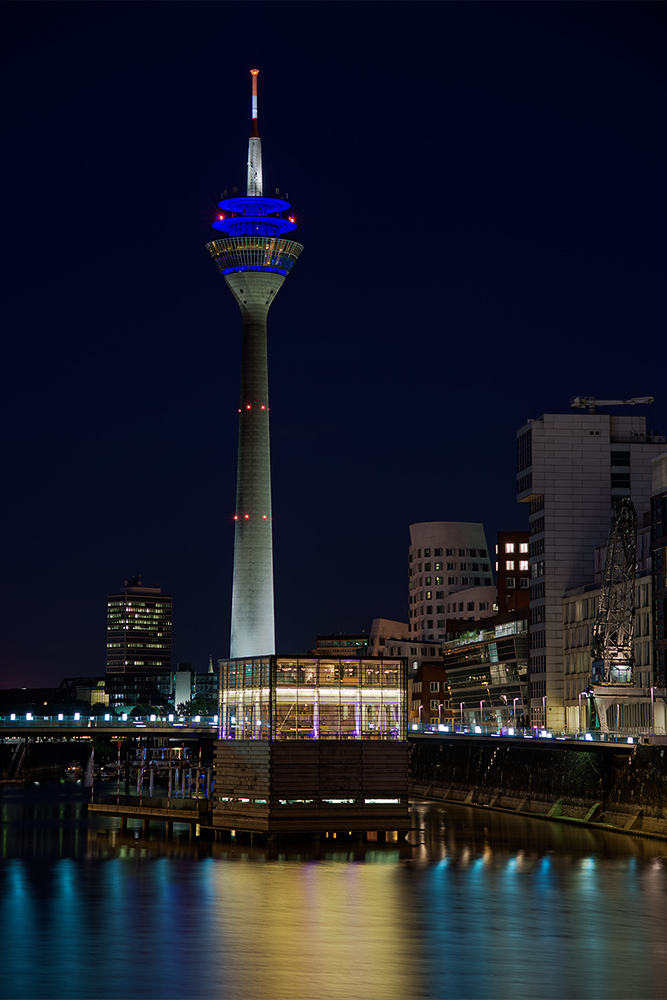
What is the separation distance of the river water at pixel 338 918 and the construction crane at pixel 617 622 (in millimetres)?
51454

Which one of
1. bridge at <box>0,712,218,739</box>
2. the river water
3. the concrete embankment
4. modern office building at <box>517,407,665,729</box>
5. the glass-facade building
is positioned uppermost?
modern office building at <box>517,407,665,729</box>

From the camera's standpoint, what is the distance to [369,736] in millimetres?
92500

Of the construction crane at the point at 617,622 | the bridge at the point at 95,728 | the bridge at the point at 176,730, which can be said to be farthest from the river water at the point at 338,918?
the bridge at the point at 95,728

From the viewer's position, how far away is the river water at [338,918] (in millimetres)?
49406

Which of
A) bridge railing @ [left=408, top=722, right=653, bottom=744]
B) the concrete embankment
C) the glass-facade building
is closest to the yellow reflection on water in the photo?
the glass-facade building

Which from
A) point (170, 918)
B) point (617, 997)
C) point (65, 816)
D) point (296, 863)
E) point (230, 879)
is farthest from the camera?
point (65, 816)

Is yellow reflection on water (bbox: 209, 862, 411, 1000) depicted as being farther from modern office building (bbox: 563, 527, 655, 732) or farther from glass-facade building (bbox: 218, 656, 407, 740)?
modern office building (bbox: 563, 527, 655, 732)

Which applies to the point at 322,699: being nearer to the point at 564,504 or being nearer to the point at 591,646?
the point at 591,646

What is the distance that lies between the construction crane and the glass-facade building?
198 ft

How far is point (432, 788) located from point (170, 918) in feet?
311

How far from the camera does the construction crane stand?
149750 millimetres

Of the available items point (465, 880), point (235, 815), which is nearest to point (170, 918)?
point (465, 880)

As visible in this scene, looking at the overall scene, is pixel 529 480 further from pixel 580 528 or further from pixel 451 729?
pixel 451 729

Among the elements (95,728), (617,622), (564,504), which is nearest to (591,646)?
(617,622)
